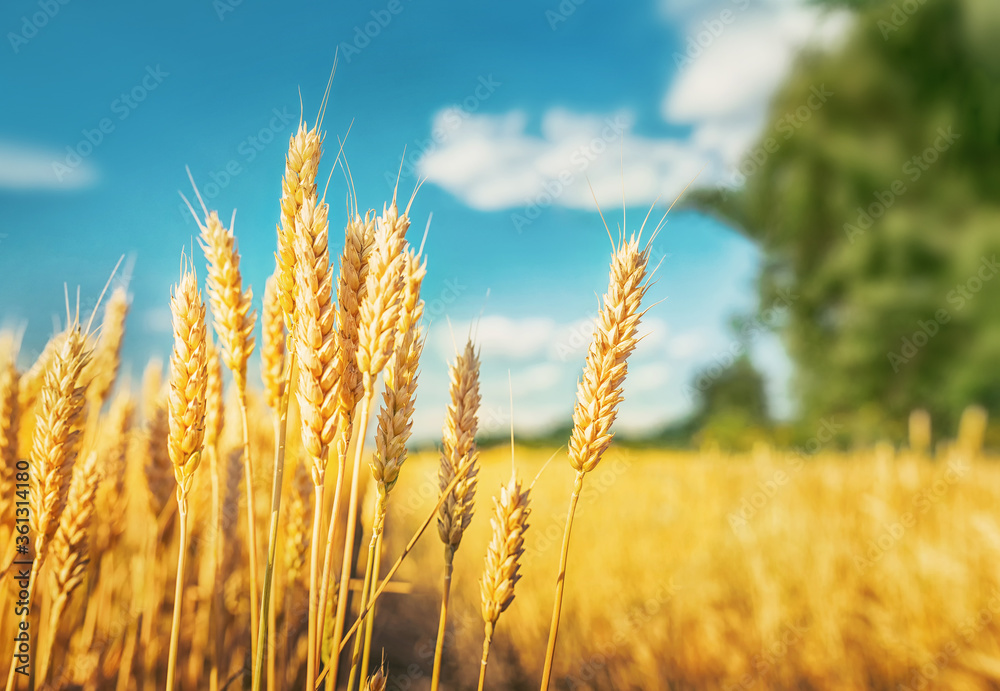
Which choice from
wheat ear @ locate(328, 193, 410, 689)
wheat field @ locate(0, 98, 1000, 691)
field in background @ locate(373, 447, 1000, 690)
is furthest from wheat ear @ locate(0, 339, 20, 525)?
field in background @ locate(373, 447, 1000, 690)

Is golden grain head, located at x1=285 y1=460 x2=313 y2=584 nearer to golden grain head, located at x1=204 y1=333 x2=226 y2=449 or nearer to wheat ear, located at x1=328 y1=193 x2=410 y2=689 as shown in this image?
golden grain head, located at x1=204 y1=333 x2=226 y2=449

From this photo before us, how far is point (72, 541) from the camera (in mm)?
1114

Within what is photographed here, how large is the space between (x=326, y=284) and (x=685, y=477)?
5.06m

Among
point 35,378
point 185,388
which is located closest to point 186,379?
point 185,388

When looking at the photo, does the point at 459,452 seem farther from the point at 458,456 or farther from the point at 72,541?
the point at 72,541

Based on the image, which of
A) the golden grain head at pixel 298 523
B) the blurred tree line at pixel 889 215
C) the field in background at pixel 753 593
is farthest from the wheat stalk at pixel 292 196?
the blurred tree line at pixel 889 215

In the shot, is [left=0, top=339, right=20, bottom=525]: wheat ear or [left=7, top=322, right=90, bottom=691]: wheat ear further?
[left=0, top=339, right=20, bottom=525]: wheat ear

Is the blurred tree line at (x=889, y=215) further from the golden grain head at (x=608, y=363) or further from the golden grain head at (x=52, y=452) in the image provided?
the golden grain head at (x=52, y=452)

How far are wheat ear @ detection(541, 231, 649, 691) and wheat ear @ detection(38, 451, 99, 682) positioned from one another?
2.78 feet

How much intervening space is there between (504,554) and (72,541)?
79 cm

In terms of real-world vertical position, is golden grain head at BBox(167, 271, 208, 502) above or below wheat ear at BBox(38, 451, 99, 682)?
above

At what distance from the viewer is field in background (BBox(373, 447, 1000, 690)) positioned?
2.43m

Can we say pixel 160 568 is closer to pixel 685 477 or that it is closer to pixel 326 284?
pixel 326 284

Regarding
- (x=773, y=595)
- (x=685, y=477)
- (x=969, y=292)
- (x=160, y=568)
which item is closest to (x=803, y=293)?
(x=969, y=292)
